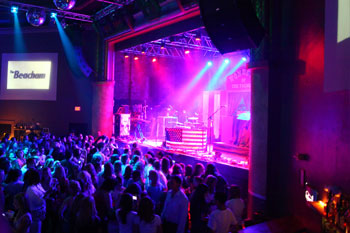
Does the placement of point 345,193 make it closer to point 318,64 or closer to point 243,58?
point 318,64

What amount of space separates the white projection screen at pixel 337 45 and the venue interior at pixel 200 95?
2 centimetres

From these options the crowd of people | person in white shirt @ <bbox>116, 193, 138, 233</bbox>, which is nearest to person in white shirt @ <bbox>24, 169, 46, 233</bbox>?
the crowd of people

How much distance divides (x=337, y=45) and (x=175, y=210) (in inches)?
101

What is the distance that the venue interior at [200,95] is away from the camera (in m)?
4.20

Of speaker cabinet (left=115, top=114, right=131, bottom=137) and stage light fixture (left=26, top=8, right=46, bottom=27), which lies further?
speaker cabinet (left=115, top=114, right=131, bottom=137)

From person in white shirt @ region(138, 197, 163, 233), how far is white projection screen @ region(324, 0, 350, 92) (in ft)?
7.75

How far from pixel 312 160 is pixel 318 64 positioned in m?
1.43

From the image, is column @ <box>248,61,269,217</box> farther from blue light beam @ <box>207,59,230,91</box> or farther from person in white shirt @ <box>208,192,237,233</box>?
blue light beam @ <box>207,59,230,91</box>

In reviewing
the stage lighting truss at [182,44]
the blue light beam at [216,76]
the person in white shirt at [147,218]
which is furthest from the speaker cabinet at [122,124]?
the person in white shirt at [147,218]

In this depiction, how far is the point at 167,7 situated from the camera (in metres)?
8.81

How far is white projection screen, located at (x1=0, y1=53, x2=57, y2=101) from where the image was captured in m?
14.4

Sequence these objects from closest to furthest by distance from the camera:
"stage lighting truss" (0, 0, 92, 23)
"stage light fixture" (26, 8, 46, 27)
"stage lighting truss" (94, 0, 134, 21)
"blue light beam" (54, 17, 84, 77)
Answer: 1. "stage light fixture" (26, 8, 46, 27)
2. "stage lighting truss" (94, 0, 134, 21)
3. "stage lighting truss" (0, 0, 92, 23)
4. "blue light beam" (54, 17, 84, 77)

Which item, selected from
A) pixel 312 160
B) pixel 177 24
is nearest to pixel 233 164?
pixel 312 160

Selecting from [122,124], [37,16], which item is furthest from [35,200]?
[122,124]
